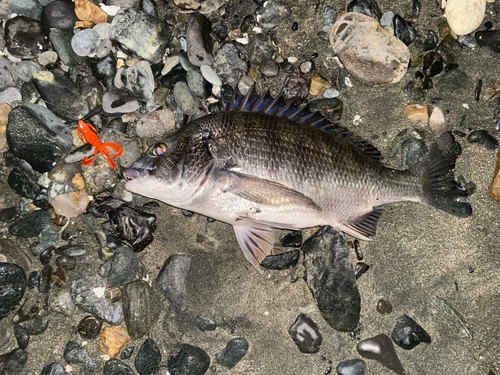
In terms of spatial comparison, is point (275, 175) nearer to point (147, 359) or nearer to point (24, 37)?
point (147, 359)

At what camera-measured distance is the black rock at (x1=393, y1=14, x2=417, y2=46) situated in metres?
3.80

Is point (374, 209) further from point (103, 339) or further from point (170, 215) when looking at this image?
point (103, 339)

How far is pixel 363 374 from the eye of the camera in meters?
3.38

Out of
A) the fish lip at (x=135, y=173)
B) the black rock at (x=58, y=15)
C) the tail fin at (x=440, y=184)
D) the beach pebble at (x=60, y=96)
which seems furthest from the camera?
the black rock at (x=58, y=15)

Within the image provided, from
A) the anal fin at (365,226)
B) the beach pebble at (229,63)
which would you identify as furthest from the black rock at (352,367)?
the beach pebble at (229,63)

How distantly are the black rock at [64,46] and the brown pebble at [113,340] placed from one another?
8.86 ft

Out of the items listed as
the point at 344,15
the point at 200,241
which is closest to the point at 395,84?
the point at 344,15

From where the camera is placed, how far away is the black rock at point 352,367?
336 centimetres

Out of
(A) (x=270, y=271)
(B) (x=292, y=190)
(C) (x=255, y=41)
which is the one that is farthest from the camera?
(C) (x=255, y=41)

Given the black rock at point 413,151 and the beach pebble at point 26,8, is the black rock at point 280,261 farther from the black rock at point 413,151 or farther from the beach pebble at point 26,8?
the beach pebble at point 26,8

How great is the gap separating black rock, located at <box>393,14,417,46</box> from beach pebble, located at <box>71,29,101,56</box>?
3.08 metres

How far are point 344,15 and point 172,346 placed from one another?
12.2 ft

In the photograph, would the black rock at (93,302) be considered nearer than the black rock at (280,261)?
Yes

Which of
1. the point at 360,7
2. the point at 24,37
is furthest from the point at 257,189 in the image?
Answer: the point at 24,37
